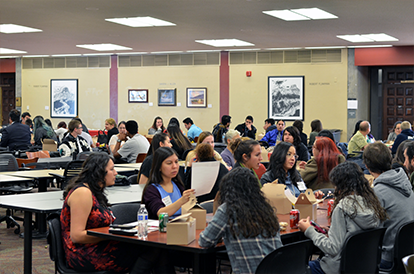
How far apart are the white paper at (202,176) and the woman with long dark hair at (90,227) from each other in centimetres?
62

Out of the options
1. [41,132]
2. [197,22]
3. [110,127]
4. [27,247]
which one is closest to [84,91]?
[41,132]

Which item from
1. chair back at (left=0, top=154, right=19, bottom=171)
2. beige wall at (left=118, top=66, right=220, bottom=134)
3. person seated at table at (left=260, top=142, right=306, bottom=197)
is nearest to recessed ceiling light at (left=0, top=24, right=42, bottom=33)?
chair back at (left=0, top=154, right=19, bottom=171)

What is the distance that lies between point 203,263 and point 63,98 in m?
16.1

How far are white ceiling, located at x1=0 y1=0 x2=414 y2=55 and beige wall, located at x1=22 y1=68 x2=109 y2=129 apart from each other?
124 inches

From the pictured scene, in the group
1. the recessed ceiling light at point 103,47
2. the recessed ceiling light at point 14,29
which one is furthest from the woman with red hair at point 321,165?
the recessed ceiling light at point 103,47

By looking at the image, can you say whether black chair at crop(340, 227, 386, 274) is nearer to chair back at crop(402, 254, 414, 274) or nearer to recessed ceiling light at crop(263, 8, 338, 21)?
chair back at crop(402, 254, 414, 274)

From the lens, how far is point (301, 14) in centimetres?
914

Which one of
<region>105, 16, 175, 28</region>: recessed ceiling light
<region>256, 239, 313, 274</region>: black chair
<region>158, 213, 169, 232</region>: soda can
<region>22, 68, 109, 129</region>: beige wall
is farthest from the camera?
<region>22, 68, 109, 129</region>: beige wall

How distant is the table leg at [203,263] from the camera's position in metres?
2.75

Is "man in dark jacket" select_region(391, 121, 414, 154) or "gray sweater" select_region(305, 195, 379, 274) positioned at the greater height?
"man in dark jacket" select_region(391, 121, 414, 154)

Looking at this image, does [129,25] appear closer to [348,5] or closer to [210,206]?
[348,5]

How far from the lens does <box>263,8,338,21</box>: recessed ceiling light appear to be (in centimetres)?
888

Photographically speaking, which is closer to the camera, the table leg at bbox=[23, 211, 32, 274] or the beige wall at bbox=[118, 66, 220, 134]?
the table leg at bbox=[23, 211, 32, 274]

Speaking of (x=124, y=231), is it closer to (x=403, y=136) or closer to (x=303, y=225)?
(x=303, y=225)
